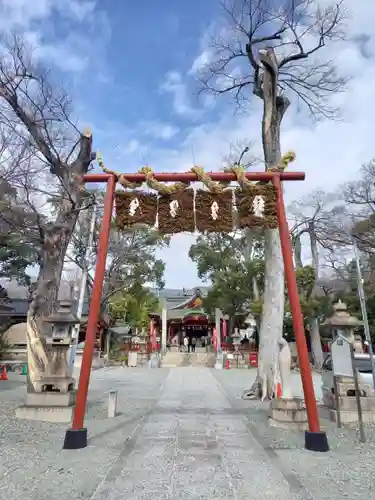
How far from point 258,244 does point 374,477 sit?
84.3ft

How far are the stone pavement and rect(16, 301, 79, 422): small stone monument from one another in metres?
0.38

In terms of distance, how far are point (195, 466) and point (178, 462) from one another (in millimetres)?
275

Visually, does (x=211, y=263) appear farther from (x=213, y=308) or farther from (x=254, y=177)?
(x=254, y=177)

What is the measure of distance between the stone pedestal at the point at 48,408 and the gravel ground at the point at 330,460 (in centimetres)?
392

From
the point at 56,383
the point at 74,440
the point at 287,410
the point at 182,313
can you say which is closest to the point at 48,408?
the point at 56,383

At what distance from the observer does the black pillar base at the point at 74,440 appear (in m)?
5.41

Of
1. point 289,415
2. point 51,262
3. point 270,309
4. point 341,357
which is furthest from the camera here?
point 270,309

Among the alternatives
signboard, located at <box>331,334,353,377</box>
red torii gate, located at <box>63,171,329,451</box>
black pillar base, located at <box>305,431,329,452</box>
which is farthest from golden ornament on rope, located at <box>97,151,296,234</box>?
black pillar base, located at <box>305,431,329,452</box>

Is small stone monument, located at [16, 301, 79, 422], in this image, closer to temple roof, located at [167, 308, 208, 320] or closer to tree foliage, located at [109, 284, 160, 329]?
tree foliage, located at [109, 284, 160, 329]

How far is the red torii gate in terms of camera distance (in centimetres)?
547

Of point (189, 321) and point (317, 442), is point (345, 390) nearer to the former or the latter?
point (317, 442)

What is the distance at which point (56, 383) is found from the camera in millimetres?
7969

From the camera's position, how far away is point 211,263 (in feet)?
109

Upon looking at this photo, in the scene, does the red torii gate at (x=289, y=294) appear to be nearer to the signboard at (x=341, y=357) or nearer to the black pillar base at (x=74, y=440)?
the black pillar base at (x=74, y=440)
